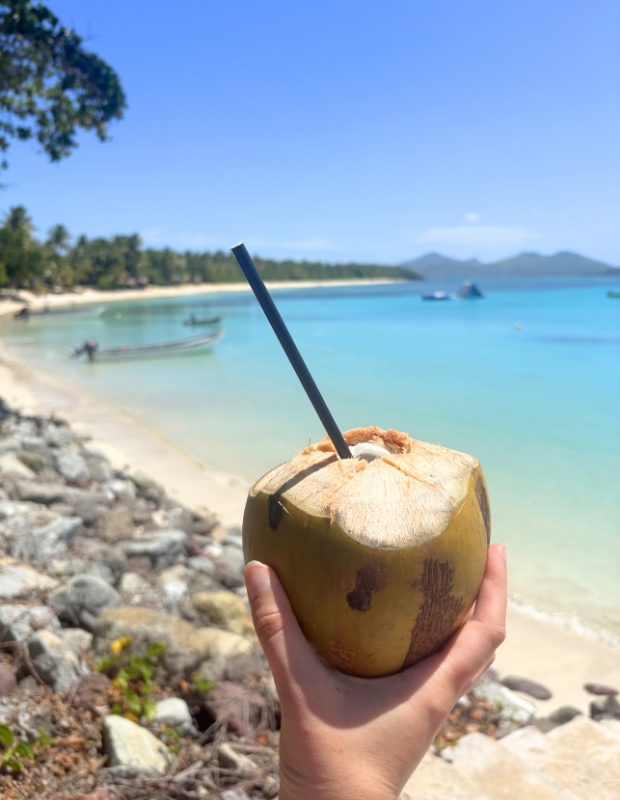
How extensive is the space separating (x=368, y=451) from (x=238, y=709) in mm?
→ 1691

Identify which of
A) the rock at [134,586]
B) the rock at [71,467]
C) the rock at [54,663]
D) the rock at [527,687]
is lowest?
the rock at [527,687]

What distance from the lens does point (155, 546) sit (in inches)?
182

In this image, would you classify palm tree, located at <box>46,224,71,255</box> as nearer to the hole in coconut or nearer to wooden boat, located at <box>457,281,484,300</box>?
wooden boat, located at <box>457,281,484,300</box>

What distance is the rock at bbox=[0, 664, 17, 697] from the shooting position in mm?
2533

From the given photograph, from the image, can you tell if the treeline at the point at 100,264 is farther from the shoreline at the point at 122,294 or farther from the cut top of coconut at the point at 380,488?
the cut top of coconut at the point at 380,488

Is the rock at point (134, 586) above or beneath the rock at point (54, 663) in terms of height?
beneath

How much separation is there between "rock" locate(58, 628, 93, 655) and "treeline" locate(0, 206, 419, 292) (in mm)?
31428

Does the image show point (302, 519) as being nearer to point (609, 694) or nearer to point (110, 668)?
point (110, 668)

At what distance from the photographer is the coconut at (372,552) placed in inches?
54.8

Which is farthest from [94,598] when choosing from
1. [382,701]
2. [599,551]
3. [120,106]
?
[120,106]

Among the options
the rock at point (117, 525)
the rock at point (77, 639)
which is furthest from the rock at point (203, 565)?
the rock at point (77, 639)

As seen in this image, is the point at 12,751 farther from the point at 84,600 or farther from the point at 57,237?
the point at 57,237

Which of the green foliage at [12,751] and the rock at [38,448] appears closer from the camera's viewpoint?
the green foliage at [12,751]

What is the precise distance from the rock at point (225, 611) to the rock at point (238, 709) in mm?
687
